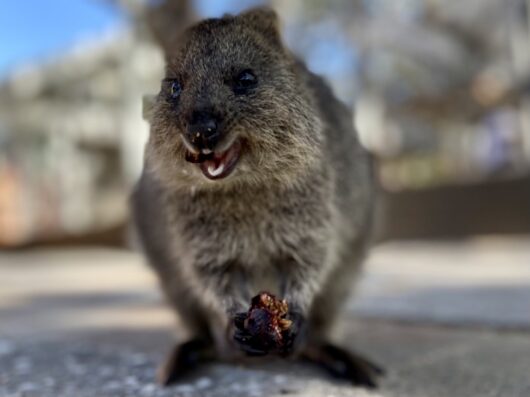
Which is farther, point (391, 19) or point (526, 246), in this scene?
point (391, 19)

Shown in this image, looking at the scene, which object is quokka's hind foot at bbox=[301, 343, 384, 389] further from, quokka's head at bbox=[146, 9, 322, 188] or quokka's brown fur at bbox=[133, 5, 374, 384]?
quokka's head at bbox=[146, 9, 322, 188]

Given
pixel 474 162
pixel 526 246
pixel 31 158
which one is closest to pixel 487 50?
pixel 526 246

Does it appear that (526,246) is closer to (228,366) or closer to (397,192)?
(397,192)

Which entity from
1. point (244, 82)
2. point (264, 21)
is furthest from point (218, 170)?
point (264, 21)

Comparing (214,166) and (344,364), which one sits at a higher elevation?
(214,166)

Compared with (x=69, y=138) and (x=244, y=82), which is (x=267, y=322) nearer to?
(x=244, y=82)

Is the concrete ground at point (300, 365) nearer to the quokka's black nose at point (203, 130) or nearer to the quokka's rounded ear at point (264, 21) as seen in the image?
the quokka's black nose at point (203, 130)
